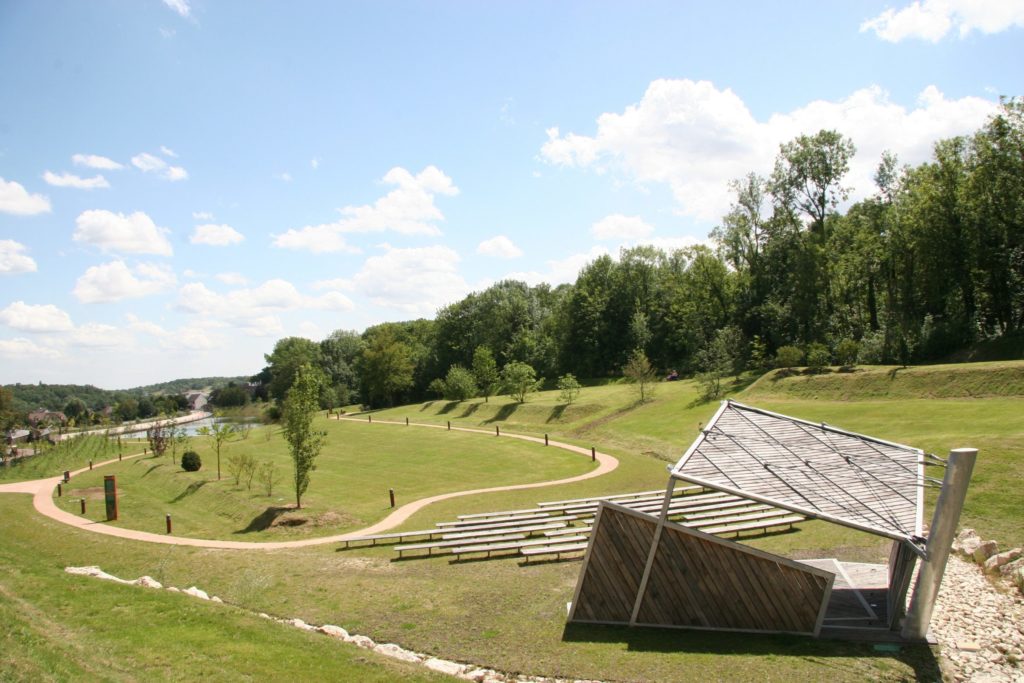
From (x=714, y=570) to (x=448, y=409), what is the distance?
5992 centimetres

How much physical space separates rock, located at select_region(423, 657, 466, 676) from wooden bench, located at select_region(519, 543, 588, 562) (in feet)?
20.3

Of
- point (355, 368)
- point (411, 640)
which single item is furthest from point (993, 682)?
point (355, 368)

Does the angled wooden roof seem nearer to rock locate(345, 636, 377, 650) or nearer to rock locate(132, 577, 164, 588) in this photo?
rock locate(345, 636, 377, 650)

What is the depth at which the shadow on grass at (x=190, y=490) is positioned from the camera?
33.1m

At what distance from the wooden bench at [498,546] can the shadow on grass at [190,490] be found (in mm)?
20309

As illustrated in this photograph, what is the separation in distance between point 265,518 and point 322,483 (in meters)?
8.64

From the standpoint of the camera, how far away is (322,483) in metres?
35.7

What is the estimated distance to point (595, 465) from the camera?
119 ft

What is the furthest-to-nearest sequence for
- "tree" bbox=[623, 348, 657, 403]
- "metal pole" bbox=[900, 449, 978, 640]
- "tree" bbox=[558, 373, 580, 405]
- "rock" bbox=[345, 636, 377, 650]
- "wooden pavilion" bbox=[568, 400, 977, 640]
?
"tree" bbox=[558, 373, 580, 405] → "tree" bbox=[623, 348, 657, 403] → "rock" bbox=[345, 636, 377, 650] → "wooden pavilion" bbox=[568, 400, 977, 640] → "metal pole" bbox=[900, 449, 978, 640]

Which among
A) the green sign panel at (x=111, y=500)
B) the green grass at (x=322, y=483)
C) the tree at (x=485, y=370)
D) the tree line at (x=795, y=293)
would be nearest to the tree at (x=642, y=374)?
the tree line at (x=795, y=293)

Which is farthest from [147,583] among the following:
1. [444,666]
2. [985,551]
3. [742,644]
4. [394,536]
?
[985,551]

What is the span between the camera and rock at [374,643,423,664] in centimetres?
1245

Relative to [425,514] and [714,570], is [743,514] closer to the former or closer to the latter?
[714,570]

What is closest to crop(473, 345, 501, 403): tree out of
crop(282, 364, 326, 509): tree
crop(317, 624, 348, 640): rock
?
crop(282, 364, 326, 509): tree
